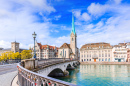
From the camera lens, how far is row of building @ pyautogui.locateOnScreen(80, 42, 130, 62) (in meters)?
72.5

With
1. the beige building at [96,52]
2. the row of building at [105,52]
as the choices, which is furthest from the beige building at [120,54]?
the beige building at [96,52]

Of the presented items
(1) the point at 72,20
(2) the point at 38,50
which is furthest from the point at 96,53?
(2) the point at 38,50

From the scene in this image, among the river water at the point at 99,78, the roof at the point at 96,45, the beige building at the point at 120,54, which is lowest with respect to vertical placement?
the river water at the point at 99,78

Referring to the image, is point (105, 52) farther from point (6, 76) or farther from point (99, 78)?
point (6, 76)

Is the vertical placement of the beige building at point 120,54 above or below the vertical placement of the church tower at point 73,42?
below

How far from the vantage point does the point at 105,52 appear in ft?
249

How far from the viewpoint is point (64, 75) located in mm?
32656

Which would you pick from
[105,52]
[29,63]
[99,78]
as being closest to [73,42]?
[105,52]

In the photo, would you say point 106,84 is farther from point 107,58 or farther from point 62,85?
point 107,58

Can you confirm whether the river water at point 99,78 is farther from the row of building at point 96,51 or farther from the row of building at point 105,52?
the row of building at point 105,52

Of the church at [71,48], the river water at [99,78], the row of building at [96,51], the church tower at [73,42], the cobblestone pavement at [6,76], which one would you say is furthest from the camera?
the church tower at [73,42]

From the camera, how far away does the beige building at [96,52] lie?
248ft

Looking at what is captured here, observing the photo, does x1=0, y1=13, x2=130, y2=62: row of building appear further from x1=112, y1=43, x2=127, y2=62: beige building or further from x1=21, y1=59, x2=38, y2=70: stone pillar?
x1=21, y1=59, x2=38, y2=70: stone pillar

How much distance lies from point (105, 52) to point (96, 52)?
20.2 ft
